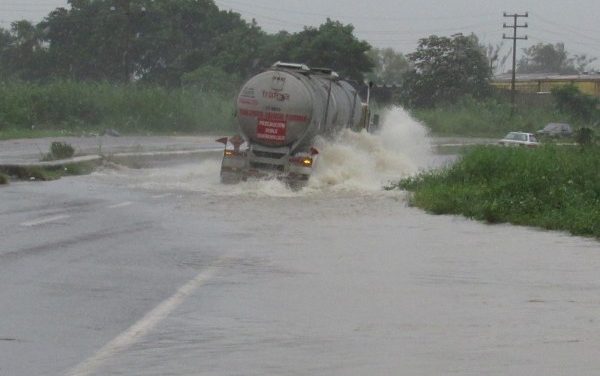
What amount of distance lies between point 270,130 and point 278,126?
207mm

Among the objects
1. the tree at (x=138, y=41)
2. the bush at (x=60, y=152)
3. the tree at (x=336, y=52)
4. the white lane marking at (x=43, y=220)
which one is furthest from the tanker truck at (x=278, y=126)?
the tree at (x=138, y=41)

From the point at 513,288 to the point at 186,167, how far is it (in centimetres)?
2381

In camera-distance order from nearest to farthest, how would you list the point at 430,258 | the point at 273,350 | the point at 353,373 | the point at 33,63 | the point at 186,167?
the point at 353,373, the point at 273,350, the point at 430,258, the point at 186,167, the point at 33,63

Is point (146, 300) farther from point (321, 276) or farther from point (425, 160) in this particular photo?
point (425, 160)

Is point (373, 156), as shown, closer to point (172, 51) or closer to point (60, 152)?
point (60, 152)

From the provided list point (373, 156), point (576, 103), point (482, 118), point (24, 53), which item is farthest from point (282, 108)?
point (24, 53)

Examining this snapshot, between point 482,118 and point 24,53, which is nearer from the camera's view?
point 482,118

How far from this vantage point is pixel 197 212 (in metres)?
22.3

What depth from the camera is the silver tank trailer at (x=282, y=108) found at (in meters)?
27.8

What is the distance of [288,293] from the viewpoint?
41.0 feet

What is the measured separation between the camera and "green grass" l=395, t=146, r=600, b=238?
69.2ft

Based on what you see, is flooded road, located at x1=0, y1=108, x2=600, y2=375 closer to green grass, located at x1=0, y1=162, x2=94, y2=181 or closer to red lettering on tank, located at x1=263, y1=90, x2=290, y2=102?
red lettering on tank, located at x1=263, y1=90, x2=290, y2=102

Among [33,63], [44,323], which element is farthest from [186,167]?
[33,63]

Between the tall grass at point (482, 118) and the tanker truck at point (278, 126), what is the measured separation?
53868 mm
